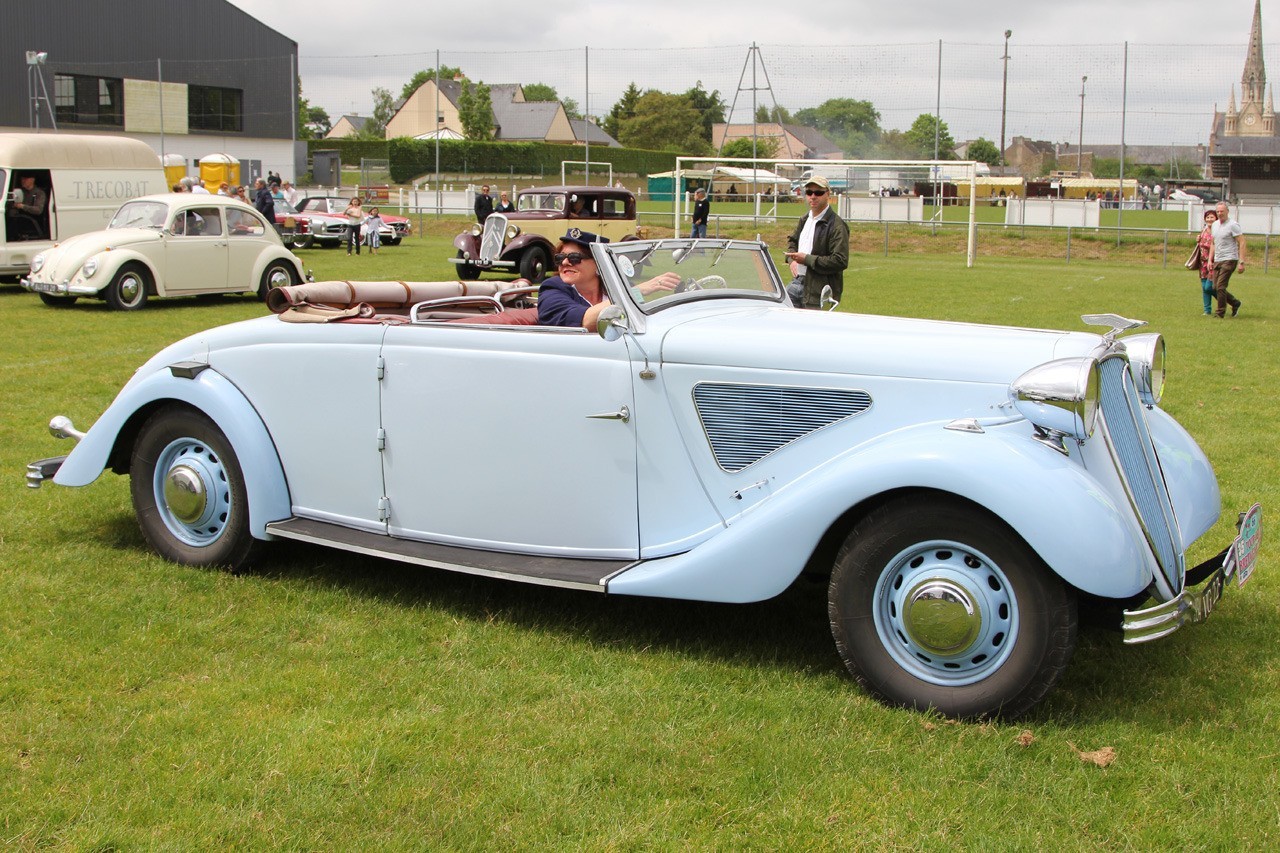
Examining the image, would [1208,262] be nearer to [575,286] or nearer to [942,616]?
[575,286]

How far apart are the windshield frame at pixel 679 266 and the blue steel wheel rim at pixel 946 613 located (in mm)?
1395

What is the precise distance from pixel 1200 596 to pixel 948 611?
822 millimetres

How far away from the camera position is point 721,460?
4.11m

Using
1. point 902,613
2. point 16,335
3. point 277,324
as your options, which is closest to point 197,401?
point 277,324

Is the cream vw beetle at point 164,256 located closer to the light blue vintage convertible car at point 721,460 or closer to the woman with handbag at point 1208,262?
the light blue vintage convertible car at point 721,460

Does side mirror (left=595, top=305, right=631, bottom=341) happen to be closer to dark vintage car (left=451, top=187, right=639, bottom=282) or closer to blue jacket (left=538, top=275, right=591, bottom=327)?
blue jacket (left=538, top=275, right=591, bottom=327)

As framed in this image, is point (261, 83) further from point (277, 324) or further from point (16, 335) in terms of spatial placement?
point (277, 324)

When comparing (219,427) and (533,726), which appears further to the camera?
(219,427)

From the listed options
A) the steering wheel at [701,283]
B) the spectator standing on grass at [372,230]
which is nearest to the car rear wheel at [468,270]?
the spectator standing on grass at [372,230]

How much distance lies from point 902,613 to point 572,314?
186cm

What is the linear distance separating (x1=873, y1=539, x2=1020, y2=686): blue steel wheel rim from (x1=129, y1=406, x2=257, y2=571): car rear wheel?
275 cm

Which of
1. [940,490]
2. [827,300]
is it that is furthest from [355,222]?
[940,490]

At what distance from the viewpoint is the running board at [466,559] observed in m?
4.16

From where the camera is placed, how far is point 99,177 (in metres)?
19.2
